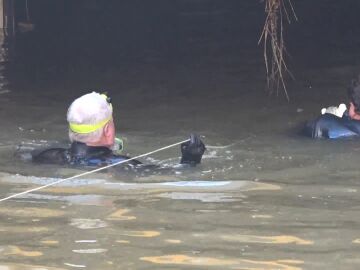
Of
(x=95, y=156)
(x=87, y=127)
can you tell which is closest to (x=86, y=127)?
(x=87, y=127)

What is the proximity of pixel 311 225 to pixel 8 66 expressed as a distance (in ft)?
29.5

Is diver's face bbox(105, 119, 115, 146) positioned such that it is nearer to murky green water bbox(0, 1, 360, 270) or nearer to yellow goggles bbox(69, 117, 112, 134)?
yellow goggles bbox(69, 117, 112, 134)

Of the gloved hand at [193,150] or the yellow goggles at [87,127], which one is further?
the yellow goggles at [87,127]

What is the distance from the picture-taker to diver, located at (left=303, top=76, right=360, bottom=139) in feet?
26.3

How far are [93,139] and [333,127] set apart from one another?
2.22 metres

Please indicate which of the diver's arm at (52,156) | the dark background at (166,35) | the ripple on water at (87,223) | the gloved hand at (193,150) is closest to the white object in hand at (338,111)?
the gloved hand at (193,150)

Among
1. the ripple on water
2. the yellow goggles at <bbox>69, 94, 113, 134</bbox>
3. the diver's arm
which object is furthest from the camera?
the diver's arm

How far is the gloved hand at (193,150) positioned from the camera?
6865 millimetres

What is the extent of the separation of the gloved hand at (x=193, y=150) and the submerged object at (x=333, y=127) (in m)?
1.45

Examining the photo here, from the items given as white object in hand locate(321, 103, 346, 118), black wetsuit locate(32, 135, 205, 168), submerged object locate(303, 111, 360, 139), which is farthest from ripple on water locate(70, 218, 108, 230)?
white object in hand locate(321, 103, 346, 118)

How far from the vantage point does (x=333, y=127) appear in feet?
26.5

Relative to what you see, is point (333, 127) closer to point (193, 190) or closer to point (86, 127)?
point (193, 190)

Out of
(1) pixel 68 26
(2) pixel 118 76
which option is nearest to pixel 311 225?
(2) pixel 118 76

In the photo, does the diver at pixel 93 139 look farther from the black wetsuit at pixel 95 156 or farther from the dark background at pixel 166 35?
the dark background at pixel 166 35
